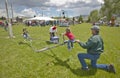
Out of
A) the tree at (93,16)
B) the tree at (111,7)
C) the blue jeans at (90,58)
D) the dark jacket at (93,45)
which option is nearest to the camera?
the dark jacket at (93,45)

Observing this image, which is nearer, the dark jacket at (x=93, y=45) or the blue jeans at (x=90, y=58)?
the dark jacket at (x=93, y=45)

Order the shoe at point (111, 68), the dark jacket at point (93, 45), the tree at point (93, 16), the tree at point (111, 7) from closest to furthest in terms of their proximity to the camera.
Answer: the dark jacket at point (93, 45), the shoe at point (111, 68), the tree at point (111, 7), the tree at point (93, 16)

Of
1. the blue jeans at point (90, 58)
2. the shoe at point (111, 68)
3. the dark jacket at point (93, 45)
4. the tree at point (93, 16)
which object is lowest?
the shoe at point (111, 68)

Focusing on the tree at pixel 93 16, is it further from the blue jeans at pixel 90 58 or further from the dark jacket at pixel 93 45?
the dark jacket at pixel 93 45

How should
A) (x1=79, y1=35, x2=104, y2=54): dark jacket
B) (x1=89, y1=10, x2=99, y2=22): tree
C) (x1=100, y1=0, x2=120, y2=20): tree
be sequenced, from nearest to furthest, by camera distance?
1. (x1=79, y1=35, x2=104, y2=54): dark jacket
2. (x1=100, y1=0, x2=120, y2=20): tree
3. (x1=89, y1=10, x2=99, y2=22): tree

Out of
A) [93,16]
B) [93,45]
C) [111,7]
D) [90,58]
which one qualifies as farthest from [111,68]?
[93,16]

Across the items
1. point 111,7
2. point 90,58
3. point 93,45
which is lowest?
point 90,58

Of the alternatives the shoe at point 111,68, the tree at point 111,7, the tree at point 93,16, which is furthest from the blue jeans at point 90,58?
the tree at point 93,16

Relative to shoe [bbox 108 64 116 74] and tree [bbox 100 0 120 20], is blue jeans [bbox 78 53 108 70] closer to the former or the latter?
shoe [bbox 108 64 116 74]

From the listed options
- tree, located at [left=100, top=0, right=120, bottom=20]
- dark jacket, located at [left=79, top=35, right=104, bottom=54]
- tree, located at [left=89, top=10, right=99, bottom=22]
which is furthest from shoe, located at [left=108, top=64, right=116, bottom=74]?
tree, located at [left=89, top=10, right=99, bottom=22]

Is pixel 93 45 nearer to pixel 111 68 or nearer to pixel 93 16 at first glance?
pixel 111 68

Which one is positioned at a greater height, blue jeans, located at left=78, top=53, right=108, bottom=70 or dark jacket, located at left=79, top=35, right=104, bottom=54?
dark jacket, located at left=79, top=35, right=104, bottom=54

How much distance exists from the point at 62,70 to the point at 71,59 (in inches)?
87.1

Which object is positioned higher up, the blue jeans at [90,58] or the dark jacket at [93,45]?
the dark jacket at [93,45]
